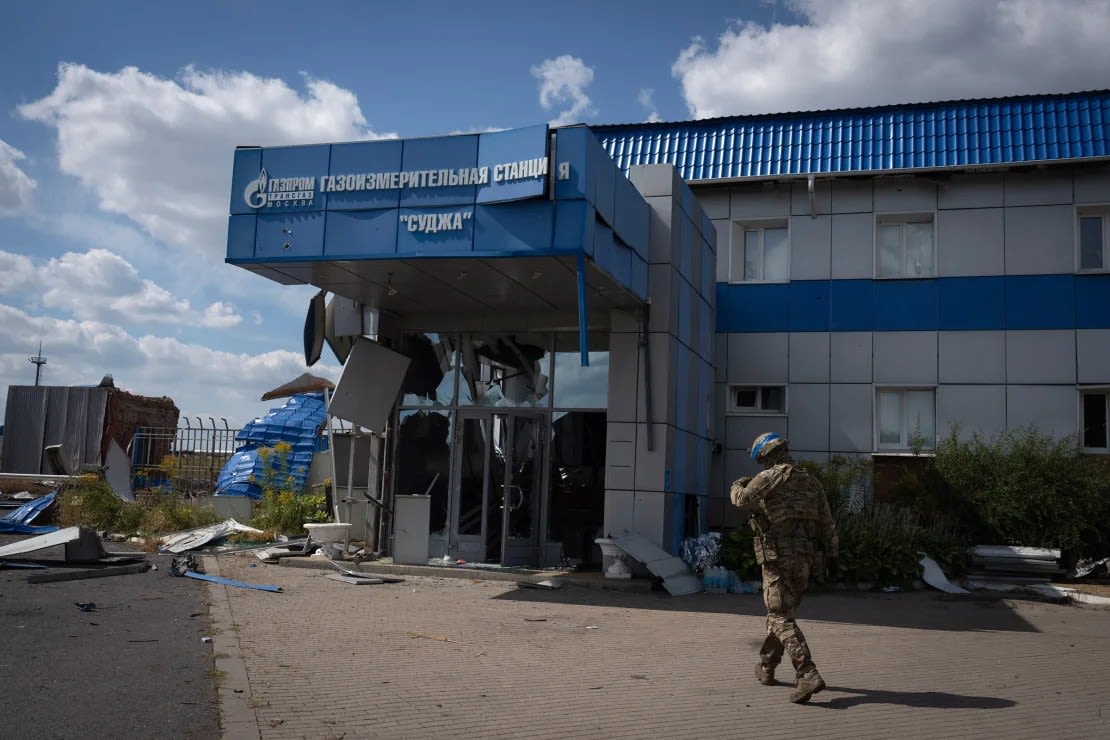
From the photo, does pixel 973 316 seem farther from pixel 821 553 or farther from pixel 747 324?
pixel 821 553

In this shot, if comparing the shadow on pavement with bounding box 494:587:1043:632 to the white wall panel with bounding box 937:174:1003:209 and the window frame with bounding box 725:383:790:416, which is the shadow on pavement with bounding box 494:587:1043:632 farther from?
the white wall panel with bounding box 937:174:1003:209

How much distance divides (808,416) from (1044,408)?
12.9 ft

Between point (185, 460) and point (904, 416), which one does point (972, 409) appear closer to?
point (904, 416)

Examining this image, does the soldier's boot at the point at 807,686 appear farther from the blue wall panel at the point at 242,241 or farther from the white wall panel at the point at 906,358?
the white wall panel at the point at 906,358

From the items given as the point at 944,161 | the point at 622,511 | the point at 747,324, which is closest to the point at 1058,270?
the point at 944,161

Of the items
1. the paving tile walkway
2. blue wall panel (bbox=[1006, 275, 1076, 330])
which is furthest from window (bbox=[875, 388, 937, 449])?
the paving tile walkway

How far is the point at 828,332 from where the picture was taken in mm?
18422

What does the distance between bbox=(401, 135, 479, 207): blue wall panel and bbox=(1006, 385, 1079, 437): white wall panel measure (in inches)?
413

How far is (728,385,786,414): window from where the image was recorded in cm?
1864

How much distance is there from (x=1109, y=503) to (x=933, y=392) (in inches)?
140

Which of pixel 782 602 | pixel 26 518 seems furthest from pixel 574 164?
pixel 26 518

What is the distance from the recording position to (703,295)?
17.2 metres

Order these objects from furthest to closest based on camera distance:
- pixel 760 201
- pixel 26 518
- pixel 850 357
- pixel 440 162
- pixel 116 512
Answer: pixel 26 518
pixel 116 512
pixel 760 201
pixel 850 357
pixel 440 162

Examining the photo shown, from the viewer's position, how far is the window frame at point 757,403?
18500 millimetres
